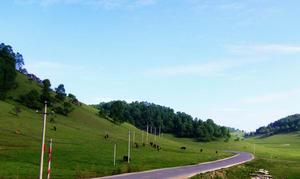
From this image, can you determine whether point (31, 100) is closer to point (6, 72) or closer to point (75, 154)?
point (6, 72)

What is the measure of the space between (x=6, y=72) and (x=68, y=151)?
96.2 m

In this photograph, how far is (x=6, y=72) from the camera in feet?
598

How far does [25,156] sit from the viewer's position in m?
79.0

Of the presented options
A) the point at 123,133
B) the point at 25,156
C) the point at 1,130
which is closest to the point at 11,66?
the point at 123,133

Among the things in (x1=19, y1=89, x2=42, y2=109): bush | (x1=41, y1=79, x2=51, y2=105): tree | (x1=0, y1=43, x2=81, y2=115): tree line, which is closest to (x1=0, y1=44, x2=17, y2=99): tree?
(x1=0, y1=43, x2=81, y2=115): tree line

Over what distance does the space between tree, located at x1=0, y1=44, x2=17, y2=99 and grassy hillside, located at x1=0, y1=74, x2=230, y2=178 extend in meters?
4.63

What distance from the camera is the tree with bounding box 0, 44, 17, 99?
582ft

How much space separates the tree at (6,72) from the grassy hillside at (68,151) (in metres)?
4.63

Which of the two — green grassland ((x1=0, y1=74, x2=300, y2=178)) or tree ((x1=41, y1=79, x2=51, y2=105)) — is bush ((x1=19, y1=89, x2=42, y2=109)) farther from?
tree ((x1=41, y1=79, x2=51, y2=105))

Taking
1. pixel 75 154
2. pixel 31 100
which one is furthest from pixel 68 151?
pixel 31 100

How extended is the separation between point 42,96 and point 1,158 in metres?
113

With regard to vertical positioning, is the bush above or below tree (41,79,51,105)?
below

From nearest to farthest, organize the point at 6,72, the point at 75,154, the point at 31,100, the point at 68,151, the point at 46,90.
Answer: the point at 75,154 < the point at 68,151 < the point at 31,100 < the point at 6,72 < the point at 46,90

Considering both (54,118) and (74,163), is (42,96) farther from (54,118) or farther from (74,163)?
(74,163)
